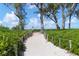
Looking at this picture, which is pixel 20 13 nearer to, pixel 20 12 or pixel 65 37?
pixel 20 12

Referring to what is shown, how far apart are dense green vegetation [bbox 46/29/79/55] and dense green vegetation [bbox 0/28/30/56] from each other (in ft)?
0.77

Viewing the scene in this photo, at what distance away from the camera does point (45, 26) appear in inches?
197

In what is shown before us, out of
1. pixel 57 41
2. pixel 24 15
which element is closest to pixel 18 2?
pixel 24 15

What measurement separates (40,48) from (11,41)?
0.89 feet

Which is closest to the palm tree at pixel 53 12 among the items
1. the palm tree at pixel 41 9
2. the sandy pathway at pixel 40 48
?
the palm tree at pixel 41 9

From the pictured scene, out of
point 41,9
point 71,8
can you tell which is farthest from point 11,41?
point 71,8

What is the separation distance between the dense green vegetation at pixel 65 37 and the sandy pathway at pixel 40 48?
0.15 ft

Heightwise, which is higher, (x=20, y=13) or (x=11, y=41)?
(x=20, y=13)

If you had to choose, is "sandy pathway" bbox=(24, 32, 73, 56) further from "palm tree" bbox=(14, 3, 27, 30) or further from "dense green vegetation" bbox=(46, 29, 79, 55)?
"palm tree" bbox=(14, 3, 27, 30)

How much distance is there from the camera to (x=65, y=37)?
16.4 ft

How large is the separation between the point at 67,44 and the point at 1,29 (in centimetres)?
61

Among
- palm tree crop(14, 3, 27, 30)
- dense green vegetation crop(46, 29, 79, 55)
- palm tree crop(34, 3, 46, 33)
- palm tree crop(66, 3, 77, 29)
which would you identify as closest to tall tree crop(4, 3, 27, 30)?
palm tree crop(14, 3, 27, 30)

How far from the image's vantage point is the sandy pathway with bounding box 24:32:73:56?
16.2 feet

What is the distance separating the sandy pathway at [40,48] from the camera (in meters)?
4.95
